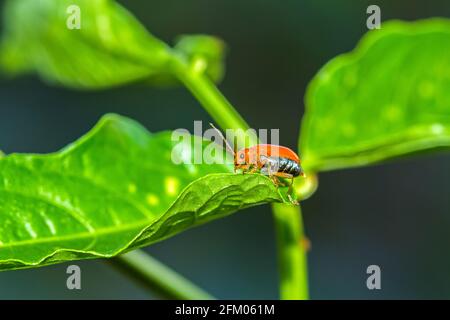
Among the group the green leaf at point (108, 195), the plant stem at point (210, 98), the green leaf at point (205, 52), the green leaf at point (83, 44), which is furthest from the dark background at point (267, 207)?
the green leaf at point (108, 195)

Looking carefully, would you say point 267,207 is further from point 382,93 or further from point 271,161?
point 271,161

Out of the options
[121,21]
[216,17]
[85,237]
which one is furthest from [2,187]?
[216,17]

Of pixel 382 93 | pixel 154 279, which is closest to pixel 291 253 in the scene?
pixel 154 279

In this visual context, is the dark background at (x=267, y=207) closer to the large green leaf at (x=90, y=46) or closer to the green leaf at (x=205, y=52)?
the large green leaf at (x=90, y=46)

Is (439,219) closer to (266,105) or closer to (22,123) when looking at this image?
(266,105)

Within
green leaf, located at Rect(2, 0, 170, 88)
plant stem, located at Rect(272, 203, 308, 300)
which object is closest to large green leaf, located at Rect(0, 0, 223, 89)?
green leaf, located at Rect(2, 0, 170, 88)

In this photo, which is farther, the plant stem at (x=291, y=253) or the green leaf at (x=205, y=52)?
the green leaf at (x=205, y=52)
